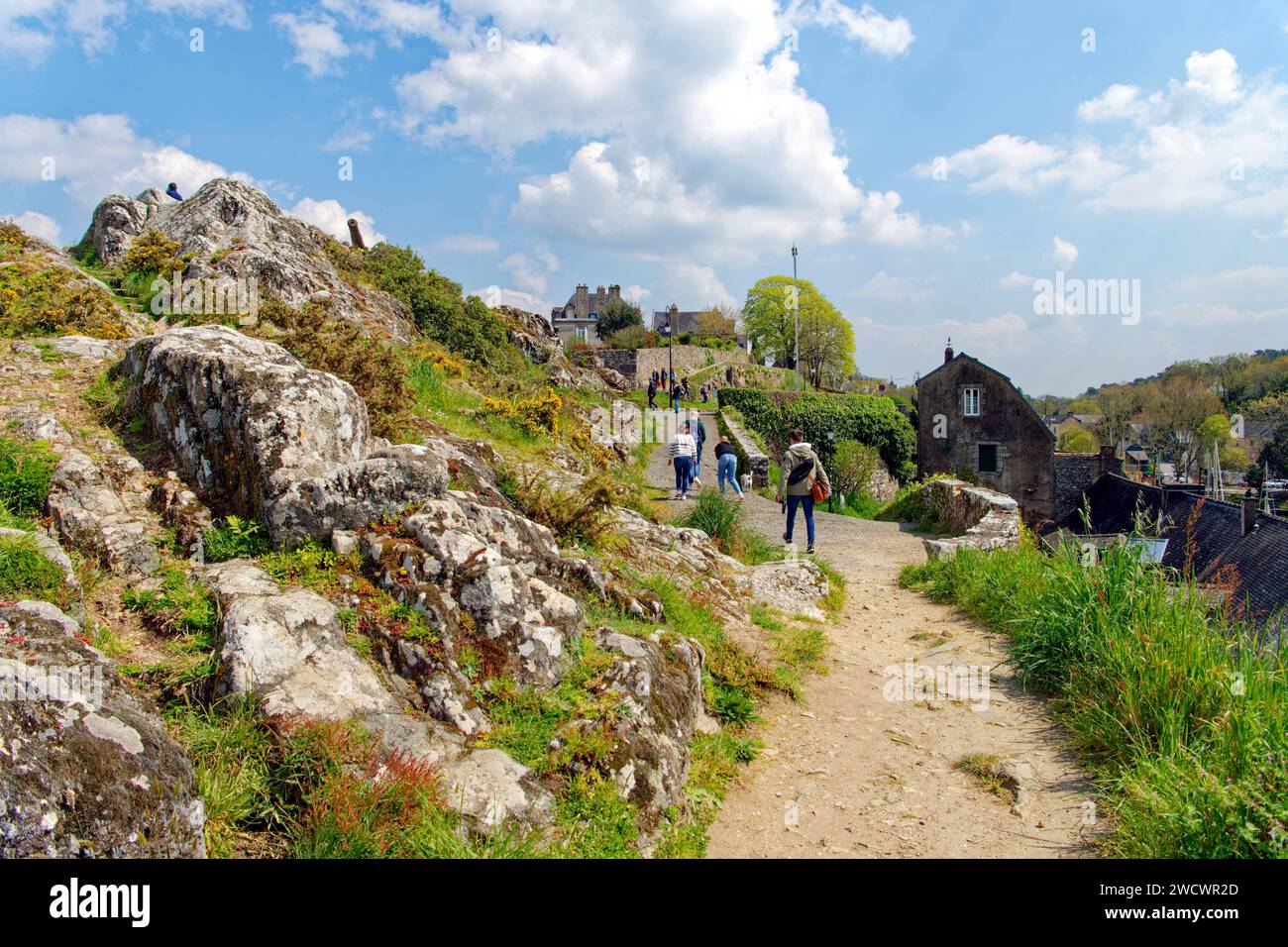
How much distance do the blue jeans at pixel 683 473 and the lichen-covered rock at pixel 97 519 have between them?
1069 centimetres

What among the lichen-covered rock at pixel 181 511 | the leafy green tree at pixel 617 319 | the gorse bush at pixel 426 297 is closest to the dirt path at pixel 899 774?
the lichen-covered rock at pixel 181 511

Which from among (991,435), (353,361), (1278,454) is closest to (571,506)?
(353,361)

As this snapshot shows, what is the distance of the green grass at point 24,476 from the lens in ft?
14.7

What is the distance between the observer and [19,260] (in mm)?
9594

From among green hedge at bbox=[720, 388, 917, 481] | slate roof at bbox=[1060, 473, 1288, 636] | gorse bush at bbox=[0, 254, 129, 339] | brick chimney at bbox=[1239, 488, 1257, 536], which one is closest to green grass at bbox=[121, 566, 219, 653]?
gorse bush at bbox=[0, 254, 129, 339]

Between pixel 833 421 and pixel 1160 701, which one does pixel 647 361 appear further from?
pixel 1160 701

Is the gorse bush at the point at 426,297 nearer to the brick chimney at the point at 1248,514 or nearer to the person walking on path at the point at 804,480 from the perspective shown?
the person walking on path at the point at 804,480

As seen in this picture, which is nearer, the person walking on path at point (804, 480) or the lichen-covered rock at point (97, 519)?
the lichen-covered rock at point (97, 519)

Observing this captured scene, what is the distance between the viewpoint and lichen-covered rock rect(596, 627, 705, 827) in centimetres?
381

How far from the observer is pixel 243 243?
12.0 m

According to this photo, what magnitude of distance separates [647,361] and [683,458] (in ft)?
97.6

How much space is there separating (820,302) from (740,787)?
62.6 meters

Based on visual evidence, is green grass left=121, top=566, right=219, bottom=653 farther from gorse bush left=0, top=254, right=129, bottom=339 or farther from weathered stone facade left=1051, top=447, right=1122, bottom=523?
weathered stone facade left=1051, top=447, right=1122, bottom=523
